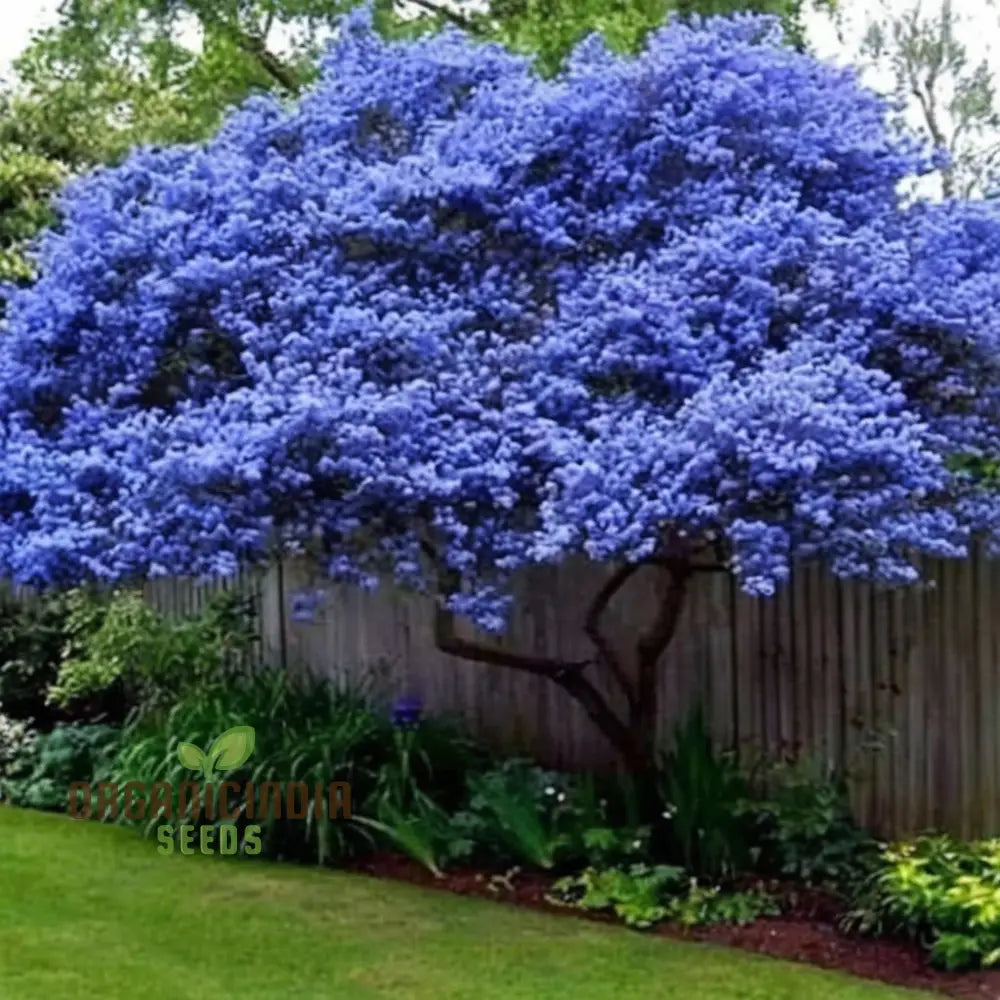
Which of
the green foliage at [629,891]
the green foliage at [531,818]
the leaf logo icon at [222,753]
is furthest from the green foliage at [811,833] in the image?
the leaf logo icon at [222,753]

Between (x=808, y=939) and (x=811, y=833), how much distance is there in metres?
0.64

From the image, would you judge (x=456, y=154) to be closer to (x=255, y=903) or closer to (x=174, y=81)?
(x=255, y=903)

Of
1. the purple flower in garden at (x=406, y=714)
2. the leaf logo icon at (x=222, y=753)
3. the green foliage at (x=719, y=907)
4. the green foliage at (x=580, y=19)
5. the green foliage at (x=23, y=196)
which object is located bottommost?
the green foliage at (x=719, y=907)

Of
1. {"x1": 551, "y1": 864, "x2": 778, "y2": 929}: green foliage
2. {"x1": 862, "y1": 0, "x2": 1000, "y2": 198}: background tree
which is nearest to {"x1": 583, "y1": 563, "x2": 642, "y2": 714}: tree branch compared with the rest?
{"x1": 551, "y1": 864, "x2": 778, "y2": 929}: green foliage

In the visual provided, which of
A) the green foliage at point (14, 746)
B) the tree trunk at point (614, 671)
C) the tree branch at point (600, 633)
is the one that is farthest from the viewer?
the green foliage at point (14, 746)

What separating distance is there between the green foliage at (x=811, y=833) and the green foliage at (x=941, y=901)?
0.96 feet

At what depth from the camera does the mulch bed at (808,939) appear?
604 centimetres

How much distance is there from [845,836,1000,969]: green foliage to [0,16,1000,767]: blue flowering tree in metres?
1.15

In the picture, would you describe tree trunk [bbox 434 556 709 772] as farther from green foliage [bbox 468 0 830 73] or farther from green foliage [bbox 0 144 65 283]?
green foliage [bbox 468 0 830 73]

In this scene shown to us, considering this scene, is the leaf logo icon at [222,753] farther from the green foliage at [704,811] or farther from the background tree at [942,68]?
the background tree at [942,68]

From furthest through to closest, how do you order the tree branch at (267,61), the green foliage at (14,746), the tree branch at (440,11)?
the tree branch at (267,61) < the tree branch at (440,11) < the green foliage at (14,746)

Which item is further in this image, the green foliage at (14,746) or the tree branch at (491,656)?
the green foliage at (14,746)

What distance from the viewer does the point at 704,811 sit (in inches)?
285

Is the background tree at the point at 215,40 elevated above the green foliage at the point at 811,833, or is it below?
above
